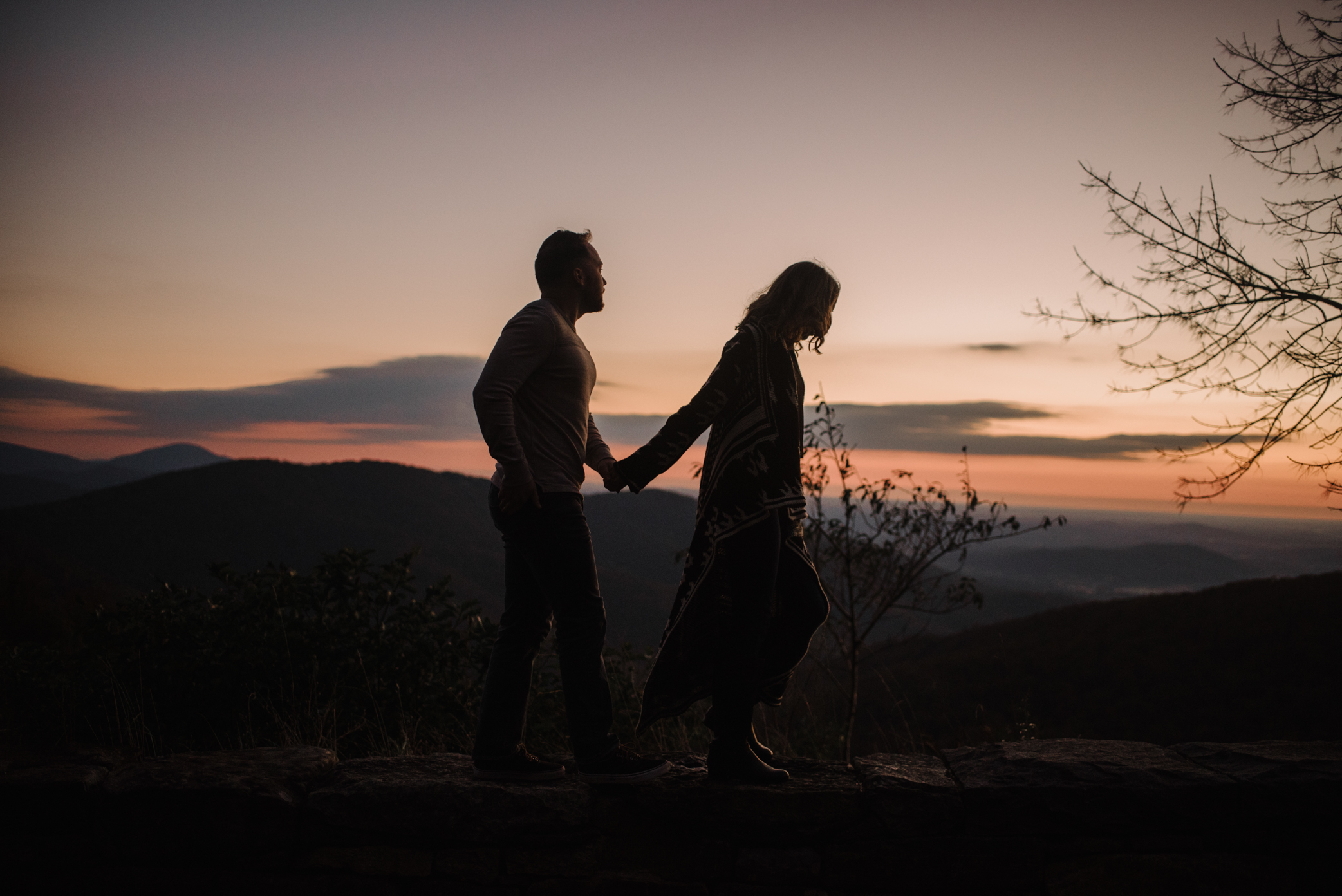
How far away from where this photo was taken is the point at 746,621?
2.45 metres

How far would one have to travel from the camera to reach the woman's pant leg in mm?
2445

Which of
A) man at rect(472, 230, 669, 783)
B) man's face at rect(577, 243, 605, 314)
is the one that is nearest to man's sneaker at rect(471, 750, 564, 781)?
man at rect(472, 230, 669, 783)

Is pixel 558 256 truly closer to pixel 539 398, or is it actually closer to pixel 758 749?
pixel 539 398

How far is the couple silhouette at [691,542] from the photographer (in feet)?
7.94

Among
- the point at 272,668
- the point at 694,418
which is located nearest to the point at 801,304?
the point at 694,418

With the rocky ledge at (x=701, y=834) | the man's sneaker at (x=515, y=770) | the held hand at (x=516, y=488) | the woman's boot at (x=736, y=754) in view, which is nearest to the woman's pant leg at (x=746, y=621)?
the woman's boot at (x=736, y=754)

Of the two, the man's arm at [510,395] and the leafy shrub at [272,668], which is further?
the leafy shrub at [272,668]

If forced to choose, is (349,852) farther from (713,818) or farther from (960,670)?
(960,670)

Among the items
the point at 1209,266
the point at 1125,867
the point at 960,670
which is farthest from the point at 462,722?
the point at 960,670

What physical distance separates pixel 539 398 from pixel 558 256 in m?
0.53

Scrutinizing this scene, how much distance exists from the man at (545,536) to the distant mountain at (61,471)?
43.4 meters

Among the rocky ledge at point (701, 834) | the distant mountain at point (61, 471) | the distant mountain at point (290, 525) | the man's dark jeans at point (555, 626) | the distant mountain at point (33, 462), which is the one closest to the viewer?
the rocky ledge at point (701, 834)

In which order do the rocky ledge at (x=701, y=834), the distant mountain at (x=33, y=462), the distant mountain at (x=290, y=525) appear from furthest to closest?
1. the distant mountain at (x=33, y=462)
2. the distant mountain at (x=290, y=525)
3. the rocky ledge at (x=701, y=834)

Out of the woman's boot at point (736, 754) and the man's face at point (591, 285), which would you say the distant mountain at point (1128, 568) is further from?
the man's face at point (591, 285)
